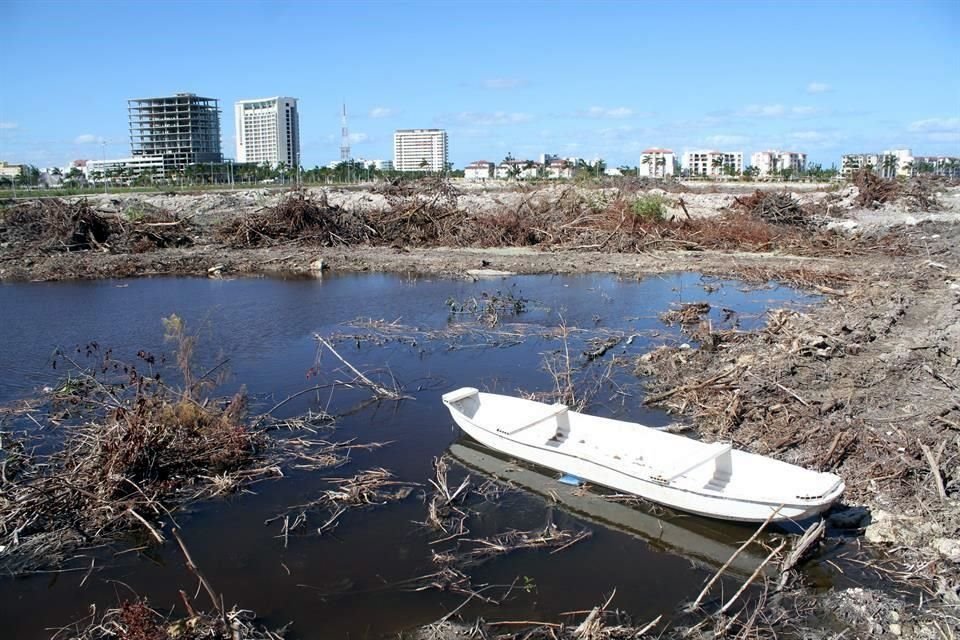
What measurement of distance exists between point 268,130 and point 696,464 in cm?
15121

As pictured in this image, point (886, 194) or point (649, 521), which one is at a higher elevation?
point (886, 194)

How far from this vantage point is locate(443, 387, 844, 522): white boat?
690 cm

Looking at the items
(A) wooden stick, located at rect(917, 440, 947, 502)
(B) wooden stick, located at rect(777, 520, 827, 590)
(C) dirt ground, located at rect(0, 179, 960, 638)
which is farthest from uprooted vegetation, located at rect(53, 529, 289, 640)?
(A) wooden stick, located at rect(917, 440, 947, 502)

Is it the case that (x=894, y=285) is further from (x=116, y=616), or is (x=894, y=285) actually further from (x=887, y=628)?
(x=116, y=616)

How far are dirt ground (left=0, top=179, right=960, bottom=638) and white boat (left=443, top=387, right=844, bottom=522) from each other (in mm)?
719

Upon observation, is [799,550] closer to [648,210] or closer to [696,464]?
[696,464]

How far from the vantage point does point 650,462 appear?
842cm

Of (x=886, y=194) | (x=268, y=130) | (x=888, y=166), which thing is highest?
(x=268, y=130)

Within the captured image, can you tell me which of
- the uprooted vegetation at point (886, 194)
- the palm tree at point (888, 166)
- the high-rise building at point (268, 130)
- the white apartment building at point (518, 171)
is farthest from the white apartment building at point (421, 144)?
the uprooted vegetation at point (886, 194)

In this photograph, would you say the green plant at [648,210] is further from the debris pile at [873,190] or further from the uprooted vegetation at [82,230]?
the uprooted vegetation at [82,230]

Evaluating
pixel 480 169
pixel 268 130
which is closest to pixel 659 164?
pixel 480 169

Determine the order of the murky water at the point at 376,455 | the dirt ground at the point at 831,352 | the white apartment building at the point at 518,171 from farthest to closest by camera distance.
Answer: the white apartment building at the point at 518,171, the dirt ground at the point at 831,352, the murky water at the point at 376,455

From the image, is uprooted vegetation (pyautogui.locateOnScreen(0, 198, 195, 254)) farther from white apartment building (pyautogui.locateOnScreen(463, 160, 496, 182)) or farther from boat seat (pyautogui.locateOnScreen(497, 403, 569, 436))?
white apartment building (pyautogui.locateOnScreen(463, 160, 496, 182))

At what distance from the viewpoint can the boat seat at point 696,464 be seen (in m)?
7.34
